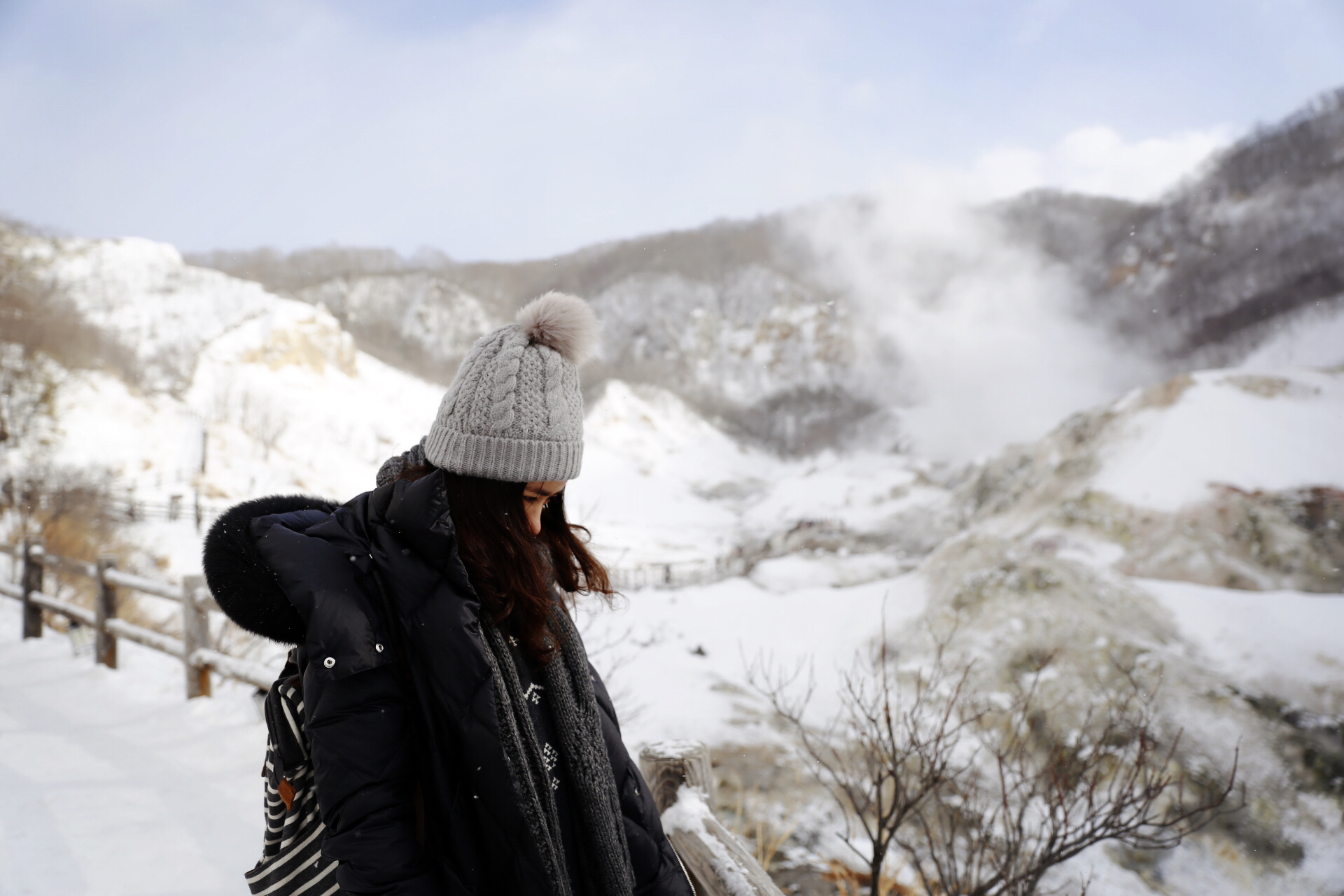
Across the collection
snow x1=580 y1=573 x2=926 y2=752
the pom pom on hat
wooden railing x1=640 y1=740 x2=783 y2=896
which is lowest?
snow x1=580 y1=573 x2=926 y2=752

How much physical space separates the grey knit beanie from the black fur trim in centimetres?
31

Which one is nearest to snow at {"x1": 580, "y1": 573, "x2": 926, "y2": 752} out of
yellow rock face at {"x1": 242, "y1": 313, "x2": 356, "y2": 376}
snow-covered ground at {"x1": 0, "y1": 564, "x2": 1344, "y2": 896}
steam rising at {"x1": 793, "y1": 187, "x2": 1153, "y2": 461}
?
snow-covered ground at {"x1": 0, "y1": 564, "x2": 1344, "y2": 896}

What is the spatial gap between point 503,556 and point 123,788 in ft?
10.6

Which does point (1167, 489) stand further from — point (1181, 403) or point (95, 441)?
point (95, 441)

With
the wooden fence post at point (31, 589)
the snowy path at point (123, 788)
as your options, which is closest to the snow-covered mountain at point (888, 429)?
the snowy path at point (123, 788)

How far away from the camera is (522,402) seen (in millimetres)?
1146

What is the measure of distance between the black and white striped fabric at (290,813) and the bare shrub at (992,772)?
2.55 metres

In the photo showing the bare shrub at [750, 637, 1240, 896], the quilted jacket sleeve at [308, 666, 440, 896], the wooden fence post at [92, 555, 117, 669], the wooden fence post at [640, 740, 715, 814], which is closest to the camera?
the quilted jacket sleeve at [308, 666, 440, 896]

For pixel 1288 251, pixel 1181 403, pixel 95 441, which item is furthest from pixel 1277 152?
pixel 95 441

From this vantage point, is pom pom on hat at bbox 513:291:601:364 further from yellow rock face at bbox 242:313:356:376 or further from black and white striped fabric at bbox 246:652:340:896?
yellow rock face at bbox 242:313:356:376

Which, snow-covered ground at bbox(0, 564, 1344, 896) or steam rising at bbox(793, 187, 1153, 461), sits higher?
steam rising at bbox(793, 187, 1153, 461)

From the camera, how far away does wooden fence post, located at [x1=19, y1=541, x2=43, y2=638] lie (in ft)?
20.0

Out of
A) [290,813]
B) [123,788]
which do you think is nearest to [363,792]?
[290,813]

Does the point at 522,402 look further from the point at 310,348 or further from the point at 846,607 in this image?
the point at 310,348
